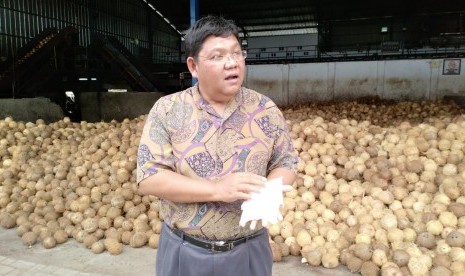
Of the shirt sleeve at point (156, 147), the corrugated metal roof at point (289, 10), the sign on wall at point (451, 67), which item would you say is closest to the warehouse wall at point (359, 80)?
the sign on wall at point (451, 67)

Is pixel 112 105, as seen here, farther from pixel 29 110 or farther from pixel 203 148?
pixel 203 148

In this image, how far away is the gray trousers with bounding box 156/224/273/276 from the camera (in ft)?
5.85

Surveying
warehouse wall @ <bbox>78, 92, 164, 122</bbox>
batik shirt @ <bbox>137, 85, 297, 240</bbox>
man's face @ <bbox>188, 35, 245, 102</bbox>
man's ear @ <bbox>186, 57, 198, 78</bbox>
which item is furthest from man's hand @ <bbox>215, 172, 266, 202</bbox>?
warehouse wall @ <bbox>78, 92, 164, 122</bbox>

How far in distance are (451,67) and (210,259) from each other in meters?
11.5

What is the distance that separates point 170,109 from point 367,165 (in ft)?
11.7

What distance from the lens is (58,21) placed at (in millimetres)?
12695

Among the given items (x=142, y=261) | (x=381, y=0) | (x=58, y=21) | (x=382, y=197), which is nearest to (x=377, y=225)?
(x=382, y=197)

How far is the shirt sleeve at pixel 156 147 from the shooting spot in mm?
1655

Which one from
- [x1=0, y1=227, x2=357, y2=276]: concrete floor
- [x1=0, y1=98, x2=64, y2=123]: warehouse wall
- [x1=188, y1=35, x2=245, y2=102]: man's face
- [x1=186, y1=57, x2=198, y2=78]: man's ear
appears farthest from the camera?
[x1=0, y1=98, x2=64, y2=123]: warehouse wall

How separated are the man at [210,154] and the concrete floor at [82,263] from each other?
166cm

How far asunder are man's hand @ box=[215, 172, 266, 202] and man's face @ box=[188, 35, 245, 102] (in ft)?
1.33

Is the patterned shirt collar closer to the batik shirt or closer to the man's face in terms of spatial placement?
the batik shirt

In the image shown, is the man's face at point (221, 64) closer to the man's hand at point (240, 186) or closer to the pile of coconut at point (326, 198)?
the man's hand at point (240, 186)

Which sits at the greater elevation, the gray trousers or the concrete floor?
the gray trousers
